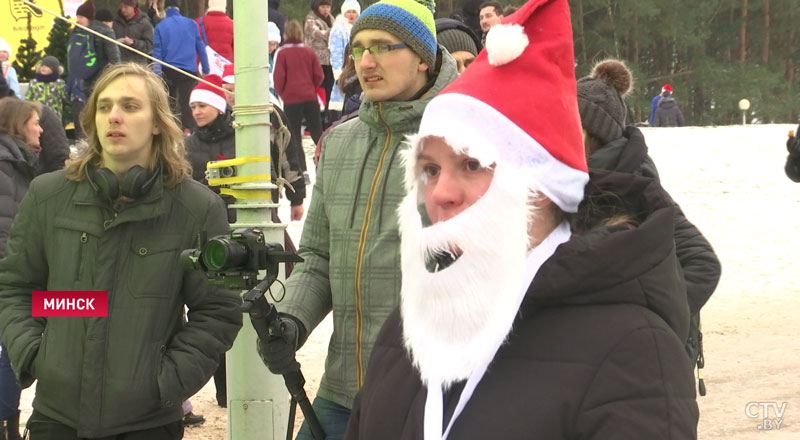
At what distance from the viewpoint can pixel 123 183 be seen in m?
4.02

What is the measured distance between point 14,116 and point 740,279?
8.41 meters

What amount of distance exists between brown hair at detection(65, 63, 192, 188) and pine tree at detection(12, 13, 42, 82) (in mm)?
15772

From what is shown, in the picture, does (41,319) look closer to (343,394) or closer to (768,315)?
(343,394)

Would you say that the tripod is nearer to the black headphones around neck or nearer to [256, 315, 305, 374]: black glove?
[256, 315, 305, 374]: black glove

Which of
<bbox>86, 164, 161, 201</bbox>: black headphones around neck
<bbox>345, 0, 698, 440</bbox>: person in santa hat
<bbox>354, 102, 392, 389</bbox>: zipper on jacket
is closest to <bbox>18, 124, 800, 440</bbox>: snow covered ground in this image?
<bbox>86, 164, 161, 201</bbox>: black headphones around neck

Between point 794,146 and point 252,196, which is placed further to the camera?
point 794,146

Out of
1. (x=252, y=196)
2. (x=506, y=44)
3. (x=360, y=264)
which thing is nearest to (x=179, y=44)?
(x=252, y=196)

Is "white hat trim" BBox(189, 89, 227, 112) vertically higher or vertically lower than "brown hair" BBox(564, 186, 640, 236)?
higher

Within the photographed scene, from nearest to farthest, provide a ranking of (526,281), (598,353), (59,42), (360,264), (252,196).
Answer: (598,353), (526,281), (360,264), (252,196), (59,42)

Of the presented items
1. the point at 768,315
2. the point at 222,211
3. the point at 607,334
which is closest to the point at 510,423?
the point at 607,334

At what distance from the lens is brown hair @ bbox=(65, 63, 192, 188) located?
416 cm

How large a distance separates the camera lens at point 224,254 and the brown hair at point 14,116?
14.4 ft

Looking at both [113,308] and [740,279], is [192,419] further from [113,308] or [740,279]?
[740,279]

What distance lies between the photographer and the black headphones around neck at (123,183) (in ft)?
13.1
